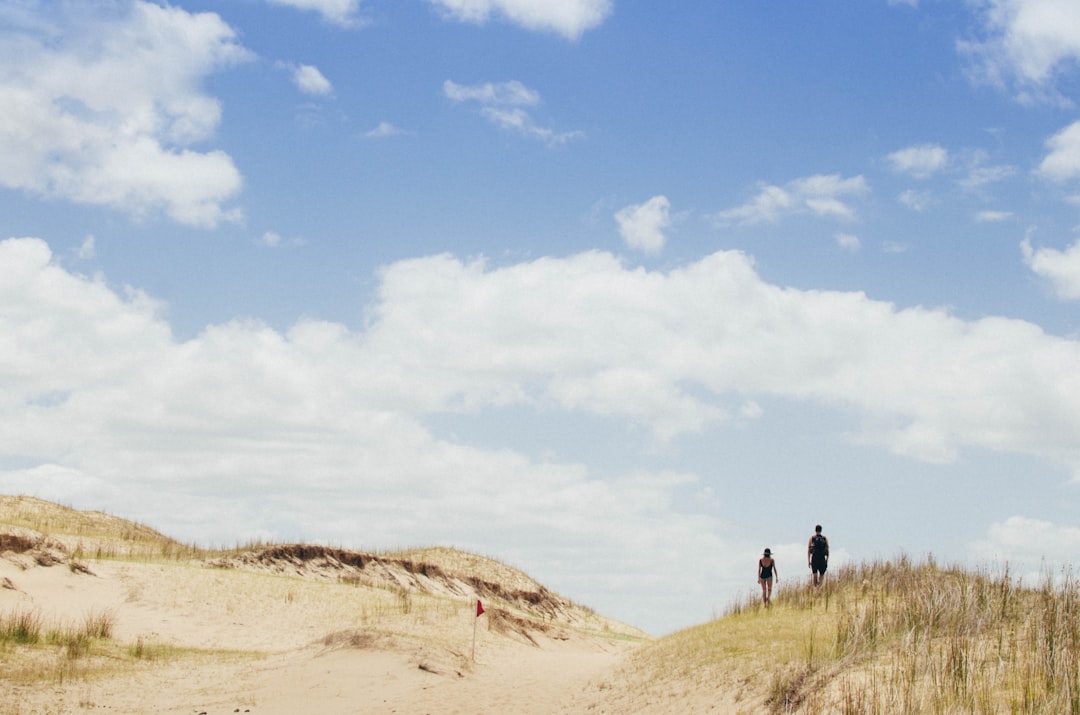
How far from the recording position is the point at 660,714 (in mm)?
17172

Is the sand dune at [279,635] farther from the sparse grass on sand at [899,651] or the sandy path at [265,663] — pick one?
the sparse grass on sand at [899,651]

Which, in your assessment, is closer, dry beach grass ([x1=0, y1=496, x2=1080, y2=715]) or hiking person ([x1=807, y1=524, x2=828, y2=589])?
dry beach grass ([x1=0, y1=496, x2=1080, y2=715])

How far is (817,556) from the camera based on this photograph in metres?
24.4

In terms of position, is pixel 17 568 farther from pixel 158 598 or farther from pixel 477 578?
pixel 477 578

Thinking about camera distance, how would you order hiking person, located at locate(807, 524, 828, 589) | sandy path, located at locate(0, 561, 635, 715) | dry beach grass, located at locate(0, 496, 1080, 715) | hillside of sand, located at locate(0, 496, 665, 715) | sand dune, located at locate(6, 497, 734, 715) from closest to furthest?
dry beach grass, located at locate(0, 496, 1080, 715) → sandy path, located at locate(0, 561, 635, 715) → sand dune, located at locate(6, 497, 734, 715) → hillside of sand, located at locate(0, 496, 665, 715) → hiking person, located at locate(807, 524, 828, 589)

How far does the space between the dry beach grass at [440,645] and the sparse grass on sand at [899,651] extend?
49 millimetres

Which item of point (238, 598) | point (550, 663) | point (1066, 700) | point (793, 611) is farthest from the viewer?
point (238, 598)

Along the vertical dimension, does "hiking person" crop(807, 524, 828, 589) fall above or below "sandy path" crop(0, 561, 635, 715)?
above

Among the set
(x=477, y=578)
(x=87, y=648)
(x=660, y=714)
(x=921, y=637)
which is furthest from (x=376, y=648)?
(x=477, y=578)

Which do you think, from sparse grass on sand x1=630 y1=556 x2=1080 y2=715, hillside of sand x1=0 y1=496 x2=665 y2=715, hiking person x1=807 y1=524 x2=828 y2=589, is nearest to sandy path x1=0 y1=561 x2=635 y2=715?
hillside of sand x1=0 y1=496 x2=665 y2=715

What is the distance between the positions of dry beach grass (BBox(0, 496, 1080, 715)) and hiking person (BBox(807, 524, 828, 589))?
44 centimetres

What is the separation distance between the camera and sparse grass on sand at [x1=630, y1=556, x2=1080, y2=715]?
12.0m

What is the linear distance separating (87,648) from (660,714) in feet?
52.4

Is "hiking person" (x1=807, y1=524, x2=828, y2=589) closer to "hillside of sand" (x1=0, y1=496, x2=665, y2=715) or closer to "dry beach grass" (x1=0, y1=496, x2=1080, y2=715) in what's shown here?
"dry beach grass" (x1=0, y1=496, x2=1080, y2=715)
